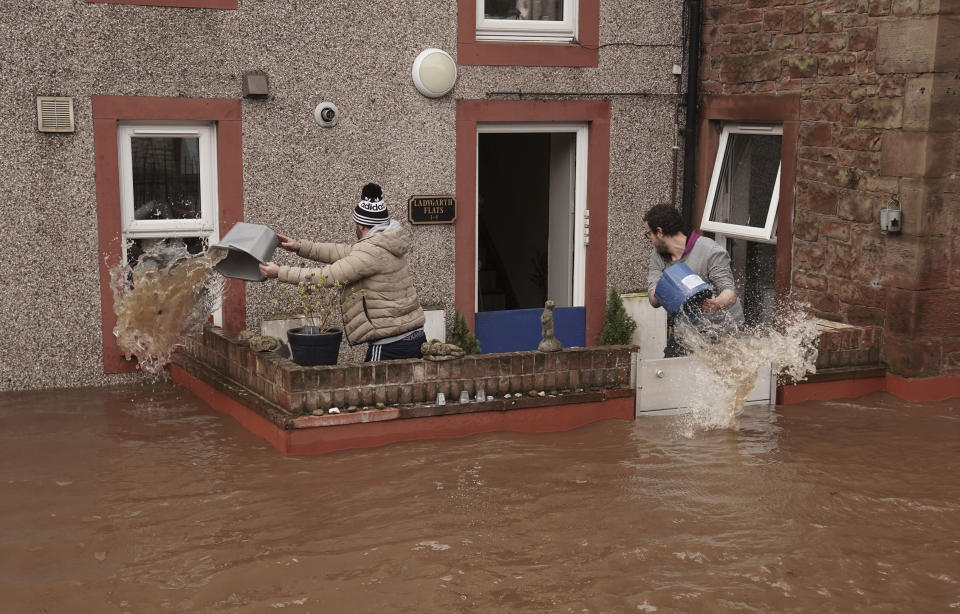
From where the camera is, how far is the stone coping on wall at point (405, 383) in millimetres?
7246

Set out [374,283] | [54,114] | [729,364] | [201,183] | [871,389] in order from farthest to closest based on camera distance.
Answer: [201,183] < [871,389] < [54,114] < [729,364] < [374,283]

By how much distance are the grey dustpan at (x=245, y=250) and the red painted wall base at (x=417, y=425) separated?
0.90m

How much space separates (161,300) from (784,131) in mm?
5216

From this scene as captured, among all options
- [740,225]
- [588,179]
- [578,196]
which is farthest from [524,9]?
[740,225]

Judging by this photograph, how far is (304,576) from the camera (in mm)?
5387

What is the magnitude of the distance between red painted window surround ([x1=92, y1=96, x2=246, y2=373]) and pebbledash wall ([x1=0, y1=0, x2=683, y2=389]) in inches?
0.5

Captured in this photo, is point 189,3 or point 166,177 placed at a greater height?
point 189,3

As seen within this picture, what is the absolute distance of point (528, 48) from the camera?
10008mm

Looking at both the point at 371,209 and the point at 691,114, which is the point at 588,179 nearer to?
the point at 691,114

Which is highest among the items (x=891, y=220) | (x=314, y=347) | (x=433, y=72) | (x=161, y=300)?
(x=433, y=72)

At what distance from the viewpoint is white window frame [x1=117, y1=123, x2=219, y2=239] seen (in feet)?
29.3

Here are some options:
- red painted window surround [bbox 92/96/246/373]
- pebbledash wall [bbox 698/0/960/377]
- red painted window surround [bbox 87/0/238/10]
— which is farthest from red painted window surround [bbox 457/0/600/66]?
red painted window surround [bbox 92/96/246/373]

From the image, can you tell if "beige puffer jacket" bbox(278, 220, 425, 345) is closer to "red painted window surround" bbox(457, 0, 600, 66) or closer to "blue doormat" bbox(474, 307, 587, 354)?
"blue doormat" bbox(474, 307, 587, 354)

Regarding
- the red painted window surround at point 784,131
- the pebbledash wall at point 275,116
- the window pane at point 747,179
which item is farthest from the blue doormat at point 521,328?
the red painted window surround at point 784,131
